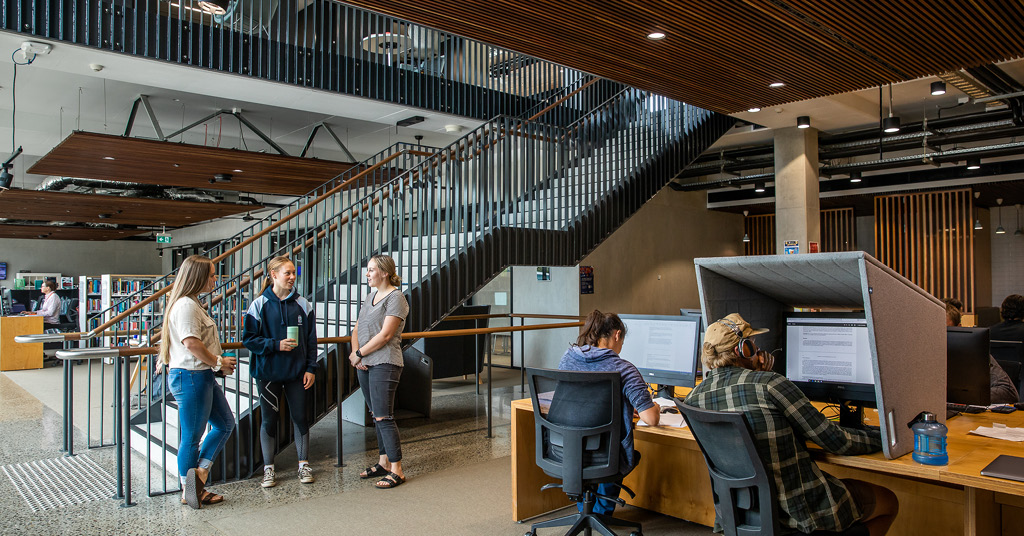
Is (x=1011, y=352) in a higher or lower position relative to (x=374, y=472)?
higher

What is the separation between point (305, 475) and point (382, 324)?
3.92 feet

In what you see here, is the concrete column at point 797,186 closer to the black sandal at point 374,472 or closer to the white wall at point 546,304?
the white wall at point 546,304

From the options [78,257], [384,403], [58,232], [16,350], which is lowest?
[16,350]

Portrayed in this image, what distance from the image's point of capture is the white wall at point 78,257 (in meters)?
23.3

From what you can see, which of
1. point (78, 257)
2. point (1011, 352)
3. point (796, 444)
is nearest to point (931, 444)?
point (796, 444)

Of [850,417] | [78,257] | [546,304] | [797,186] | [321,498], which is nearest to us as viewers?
[850,417]

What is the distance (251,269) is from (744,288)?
4.09 meters

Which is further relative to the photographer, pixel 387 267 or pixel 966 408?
pixel 387 267

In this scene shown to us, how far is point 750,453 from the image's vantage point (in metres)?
2.54

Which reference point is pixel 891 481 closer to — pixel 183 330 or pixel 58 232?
pixel 183 330

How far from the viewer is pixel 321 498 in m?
4.57

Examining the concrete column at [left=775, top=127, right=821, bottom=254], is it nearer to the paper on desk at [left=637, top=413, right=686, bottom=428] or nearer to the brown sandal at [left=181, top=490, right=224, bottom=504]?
the paper on desk at [left=637, top=413, right=686, bottom=428]

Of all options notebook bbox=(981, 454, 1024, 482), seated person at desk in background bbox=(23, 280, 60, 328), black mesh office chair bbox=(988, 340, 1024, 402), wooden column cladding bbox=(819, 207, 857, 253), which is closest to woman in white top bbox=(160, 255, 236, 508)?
notebook bbox=(981, 454, 1024, 482)

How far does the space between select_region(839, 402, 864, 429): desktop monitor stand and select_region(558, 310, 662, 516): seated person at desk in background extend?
0.81 metres
